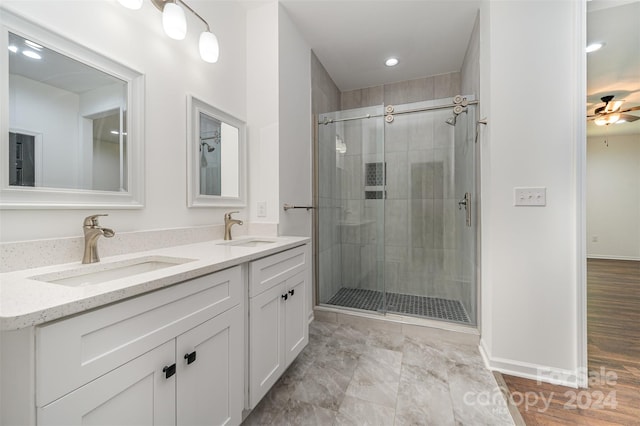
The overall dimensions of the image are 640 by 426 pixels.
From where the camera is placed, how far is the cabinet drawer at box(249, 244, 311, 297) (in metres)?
1.20

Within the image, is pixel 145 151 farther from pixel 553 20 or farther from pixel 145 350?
pixel 553 20

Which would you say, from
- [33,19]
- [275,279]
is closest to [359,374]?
[275,279]

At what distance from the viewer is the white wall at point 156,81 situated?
976 mm

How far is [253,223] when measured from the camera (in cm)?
202

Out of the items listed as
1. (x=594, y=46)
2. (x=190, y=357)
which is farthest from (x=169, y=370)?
(x=594, y=46)

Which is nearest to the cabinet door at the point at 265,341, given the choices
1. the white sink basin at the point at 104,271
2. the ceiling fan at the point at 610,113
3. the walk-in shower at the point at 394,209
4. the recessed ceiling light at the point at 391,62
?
the white sink basin at the point at 104,271

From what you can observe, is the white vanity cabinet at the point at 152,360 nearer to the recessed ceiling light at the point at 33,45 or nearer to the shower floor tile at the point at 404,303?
the recessed ceiling light at the point at 33,45

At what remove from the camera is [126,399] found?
70 cm

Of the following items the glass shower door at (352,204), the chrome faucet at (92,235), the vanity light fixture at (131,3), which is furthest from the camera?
the glass shower door at (352,204)

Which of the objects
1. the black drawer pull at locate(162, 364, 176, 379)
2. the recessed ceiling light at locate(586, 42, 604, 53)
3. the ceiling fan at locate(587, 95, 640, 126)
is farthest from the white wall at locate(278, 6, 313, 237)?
the ceiling fan at locate(587, 95, 640, 126)

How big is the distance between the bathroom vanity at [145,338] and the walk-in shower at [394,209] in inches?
54.9

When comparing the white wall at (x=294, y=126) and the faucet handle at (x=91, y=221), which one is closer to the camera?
the faucet handle at (x=91, y=221)

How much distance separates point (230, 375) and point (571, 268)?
1942 millimetres

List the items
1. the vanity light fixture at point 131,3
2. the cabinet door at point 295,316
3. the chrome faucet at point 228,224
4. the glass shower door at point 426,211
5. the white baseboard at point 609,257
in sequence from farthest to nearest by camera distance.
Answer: the white baseboard at point 609,257, the glass shower door at point 426,211, the chrome faucet at point 228,224, the cabinet door at point 295,316, the vanity light fixture at point 131,3
